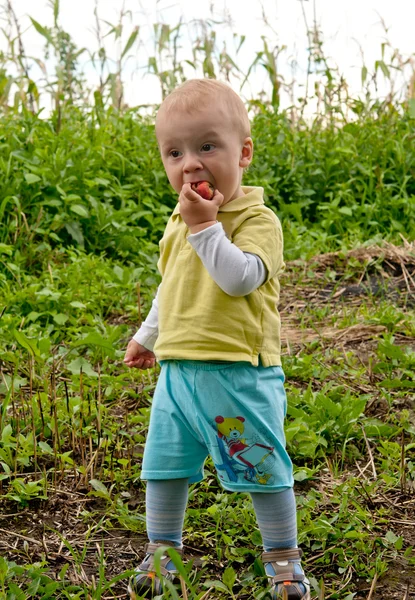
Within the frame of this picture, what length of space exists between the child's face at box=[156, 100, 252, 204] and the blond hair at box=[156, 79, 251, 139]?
0.02m

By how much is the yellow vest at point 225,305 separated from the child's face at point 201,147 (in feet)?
0.39

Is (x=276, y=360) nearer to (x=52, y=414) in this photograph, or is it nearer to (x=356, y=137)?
(x=52, y=414)

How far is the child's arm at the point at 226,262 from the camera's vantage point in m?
2.12

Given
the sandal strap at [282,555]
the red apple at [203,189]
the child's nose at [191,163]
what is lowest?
the sandal strap at [282,555]

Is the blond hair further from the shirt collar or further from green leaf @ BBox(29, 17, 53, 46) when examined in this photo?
green leaf @ BBox(29, 17, 53, 46)

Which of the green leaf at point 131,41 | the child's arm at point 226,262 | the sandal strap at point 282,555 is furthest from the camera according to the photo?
the green leaf at point 131,41

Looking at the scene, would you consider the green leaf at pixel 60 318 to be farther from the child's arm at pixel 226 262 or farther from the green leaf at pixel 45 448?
the child's arm at pixel 226 262

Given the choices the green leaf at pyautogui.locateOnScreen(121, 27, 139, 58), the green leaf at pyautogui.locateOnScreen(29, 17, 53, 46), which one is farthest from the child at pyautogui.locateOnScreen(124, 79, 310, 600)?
the green leaf at pyautogui.locateOnScreen(121, 27, 139, 58)

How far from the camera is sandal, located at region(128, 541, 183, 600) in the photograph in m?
2.29

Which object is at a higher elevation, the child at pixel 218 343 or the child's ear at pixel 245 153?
the child's ear at pixel 245 153

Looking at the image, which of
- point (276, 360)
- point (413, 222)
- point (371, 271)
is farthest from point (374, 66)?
point (276, 360)

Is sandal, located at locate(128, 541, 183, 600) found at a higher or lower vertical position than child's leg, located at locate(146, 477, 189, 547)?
lower

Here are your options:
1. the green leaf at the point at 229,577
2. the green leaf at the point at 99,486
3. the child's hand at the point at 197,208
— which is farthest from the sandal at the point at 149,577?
the child's hand at the point at 197,208

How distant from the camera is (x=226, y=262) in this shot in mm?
2119
